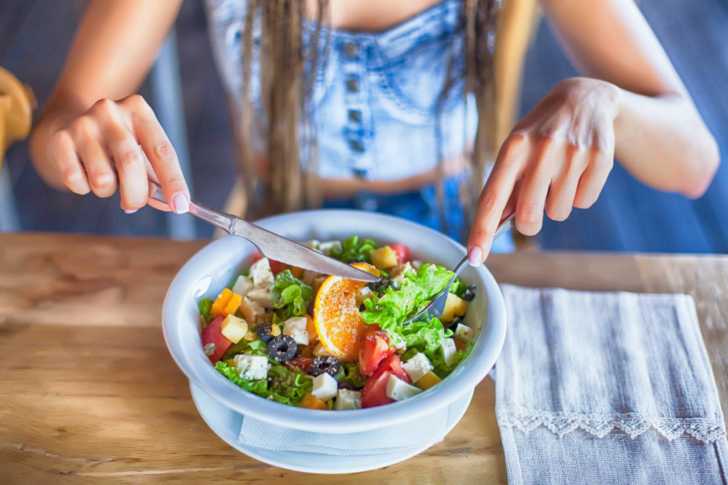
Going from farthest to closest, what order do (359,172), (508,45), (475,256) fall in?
1. (359,172)
2. (508,45)
3. (475,256)

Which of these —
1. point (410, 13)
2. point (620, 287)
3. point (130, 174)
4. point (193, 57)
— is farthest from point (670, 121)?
point (193, 57)

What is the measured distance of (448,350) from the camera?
0.83 meters

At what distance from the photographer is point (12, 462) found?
0.82 metres

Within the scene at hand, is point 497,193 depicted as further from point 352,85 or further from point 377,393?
point 352,85

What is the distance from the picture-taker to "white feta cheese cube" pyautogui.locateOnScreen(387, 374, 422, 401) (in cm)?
77

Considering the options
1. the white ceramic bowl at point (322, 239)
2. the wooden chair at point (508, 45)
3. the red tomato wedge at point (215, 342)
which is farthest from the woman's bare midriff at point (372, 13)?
the red tomato wedge at point (215, 342)

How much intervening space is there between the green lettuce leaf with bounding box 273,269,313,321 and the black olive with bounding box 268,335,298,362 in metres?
0.04

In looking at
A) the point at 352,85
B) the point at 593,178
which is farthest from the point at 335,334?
the point at 352,85

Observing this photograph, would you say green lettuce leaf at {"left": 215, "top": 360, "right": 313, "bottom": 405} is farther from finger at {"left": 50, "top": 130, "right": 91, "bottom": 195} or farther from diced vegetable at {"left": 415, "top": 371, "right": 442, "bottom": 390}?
finger at {"left": 50, "top": 130, "right": 91, "bottom": 195}

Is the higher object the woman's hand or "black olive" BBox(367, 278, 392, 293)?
the woman's hand

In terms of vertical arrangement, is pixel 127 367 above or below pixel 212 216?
below

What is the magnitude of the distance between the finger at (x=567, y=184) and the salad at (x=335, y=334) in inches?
5.6

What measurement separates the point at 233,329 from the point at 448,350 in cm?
23

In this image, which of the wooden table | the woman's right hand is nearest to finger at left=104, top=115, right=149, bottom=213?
the woman's right hand
